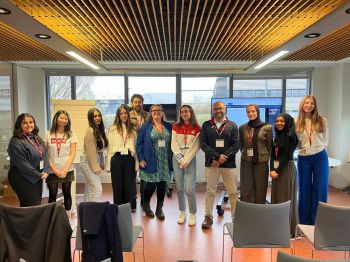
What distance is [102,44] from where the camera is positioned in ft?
13.9

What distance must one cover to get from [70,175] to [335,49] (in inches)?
161

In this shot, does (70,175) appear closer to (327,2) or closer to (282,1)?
(282,1)

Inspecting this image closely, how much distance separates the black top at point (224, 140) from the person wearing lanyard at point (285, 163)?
Result: 0.49 meters

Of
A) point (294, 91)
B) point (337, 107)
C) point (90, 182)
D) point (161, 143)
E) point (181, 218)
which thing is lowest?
point (181, 218)

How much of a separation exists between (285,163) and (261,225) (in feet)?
4.06

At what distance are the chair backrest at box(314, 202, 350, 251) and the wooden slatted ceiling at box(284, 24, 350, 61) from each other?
212 cm

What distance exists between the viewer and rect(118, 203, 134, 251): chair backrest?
2412 millimetres

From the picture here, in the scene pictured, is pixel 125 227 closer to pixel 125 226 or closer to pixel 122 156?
pixel 125 226

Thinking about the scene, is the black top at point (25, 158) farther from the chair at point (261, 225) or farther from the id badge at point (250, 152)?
the id badge at point (250, 152)

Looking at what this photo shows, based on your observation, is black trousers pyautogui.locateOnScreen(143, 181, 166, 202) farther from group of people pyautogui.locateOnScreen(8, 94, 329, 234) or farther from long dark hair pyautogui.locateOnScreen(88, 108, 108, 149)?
long dark hair pyautogui.locateOnScreen(88, 108, 108, 149)

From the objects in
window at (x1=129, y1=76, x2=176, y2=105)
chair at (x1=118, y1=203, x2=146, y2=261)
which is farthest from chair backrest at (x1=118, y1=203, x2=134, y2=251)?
window at (x1=129, y1=76, x2=176, y2=105)

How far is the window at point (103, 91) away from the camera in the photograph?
22.3ft

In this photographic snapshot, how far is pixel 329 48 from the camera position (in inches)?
175

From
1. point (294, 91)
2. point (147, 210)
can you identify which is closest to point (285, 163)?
point (147, 210)
